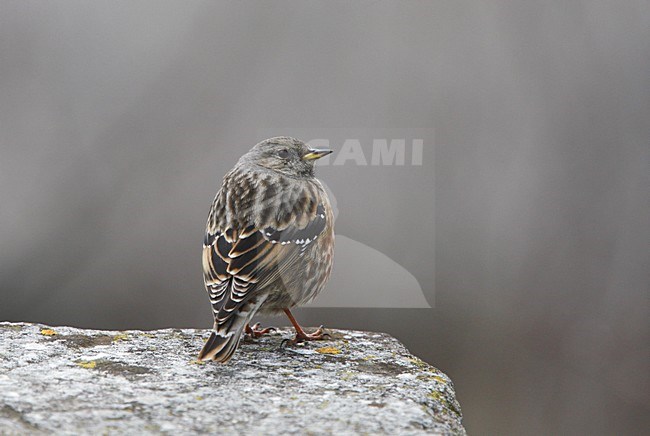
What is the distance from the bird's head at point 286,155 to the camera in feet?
15.3

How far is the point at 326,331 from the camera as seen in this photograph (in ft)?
14.4

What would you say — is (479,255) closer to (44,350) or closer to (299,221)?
(299,221)

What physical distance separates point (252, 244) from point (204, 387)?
908 mm

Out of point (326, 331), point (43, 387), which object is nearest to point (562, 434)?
point (326, 331)

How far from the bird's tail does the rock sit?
55 mm

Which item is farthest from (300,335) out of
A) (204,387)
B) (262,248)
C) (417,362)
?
(204,387)

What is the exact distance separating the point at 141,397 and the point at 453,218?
3.00 metres

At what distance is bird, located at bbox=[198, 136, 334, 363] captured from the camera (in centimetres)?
366

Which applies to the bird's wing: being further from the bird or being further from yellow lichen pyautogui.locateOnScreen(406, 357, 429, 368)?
yellow lichen pyautogui.locateOnScreen(406, 357, 429, 368)

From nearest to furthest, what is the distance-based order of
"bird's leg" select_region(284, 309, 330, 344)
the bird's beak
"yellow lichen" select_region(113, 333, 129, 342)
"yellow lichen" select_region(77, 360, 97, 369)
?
"yellow lichen" select_region(77, 360, 97, 369) < "yellow lichen" select_region(113, 333, 129, 342) < "bird's leg" select_region(284, 309, 330, 344) < the bird's beak

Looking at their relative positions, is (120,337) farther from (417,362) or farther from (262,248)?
(417,362)

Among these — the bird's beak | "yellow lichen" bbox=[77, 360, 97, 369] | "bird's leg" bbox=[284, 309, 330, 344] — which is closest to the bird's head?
the bird's beak

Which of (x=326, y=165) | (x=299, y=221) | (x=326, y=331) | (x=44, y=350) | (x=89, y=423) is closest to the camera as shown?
(x=89, y=423)

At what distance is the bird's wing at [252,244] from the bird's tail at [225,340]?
0.03m
